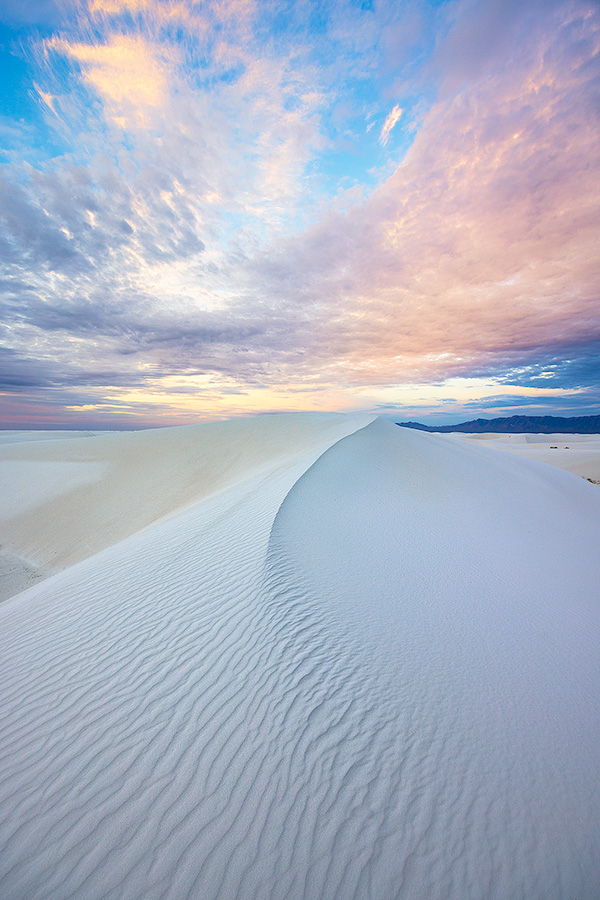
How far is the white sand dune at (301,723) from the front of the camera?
1819 millimetres

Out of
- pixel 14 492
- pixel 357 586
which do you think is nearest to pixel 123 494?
pixel 14 492

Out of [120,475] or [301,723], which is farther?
[120,475]

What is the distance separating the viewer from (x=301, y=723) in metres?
2.47

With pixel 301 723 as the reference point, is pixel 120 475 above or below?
below

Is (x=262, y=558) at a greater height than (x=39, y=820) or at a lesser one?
greater

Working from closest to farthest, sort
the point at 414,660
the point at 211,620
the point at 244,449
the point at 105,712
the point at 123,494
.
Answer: the point at 105,712, the point at 414,660, the point at 211,620, the point at 123,494, the point at 244,449

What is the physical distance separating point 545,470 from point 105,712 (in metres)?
16.7

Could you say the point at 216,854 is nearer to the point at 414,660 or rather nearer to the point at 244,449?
the point at 414,660

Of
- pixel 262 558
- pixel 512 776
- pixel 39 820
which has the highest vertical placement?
pixel 262 558

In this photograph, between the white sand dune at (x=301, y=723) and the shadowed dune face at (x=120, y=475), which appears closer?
the white sand dune at (x=301, y=723)

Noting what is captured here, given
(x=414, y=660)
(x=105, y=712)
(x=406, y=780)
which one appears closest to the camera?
(x=406, y=780)

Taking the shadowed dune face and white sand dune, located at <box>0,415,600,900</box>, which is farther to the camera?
the shadowed dune face

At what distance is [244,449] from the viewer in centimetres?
1831

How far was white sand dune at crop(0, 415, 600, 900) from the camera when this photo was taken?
182cm
